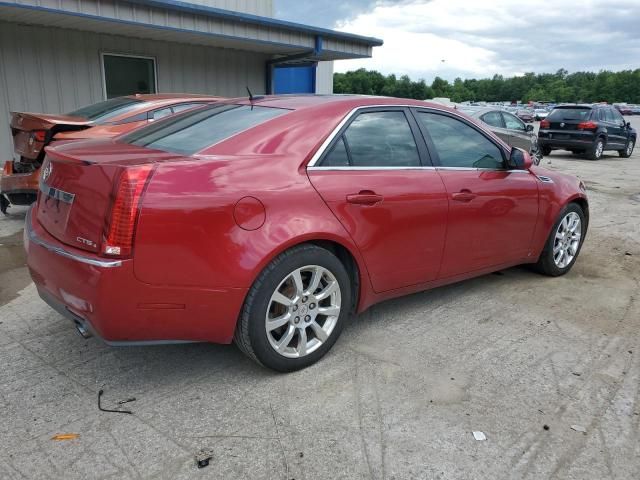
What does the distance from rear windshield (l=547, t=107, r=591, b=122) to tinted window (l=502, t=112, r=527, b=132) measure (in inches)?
164

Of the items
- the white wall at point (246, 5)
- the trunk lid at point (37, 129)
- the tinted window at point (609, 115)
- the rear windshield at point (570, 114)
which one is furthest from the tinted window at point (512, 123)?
the trunk lid at point (37, 129)

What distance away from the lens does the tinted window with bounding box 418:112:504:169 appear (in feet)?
12.4

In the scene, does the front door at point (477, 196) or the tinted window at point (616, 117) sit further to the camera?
the tinted window at point (616, 117)

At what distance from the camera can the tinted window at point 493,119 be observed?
12.6m

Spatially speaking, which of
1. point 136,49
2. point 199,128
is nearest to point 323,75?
point 136,49

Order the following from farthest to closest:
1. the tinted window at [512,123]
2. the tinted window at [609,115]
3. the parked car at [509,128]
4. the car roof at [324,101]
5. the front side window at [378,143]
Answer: the tinted window at [609,115]
the tinted window at [512,123]
the parked car at [509,128]
the car roof at [324,101]
the front side window at [378,143]

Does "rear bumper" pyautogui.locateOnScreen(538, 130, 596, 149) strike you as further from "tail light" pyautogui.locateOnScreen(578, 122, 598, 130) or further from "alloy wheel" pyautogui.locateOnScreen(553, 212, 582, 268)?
"alloy wheel" pyautogui.locateOnScreen(553, 212, 582, 268)

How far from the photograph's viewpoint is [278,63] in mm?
12867

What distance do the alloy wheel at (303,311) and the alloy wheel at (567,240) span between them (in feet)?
8.63

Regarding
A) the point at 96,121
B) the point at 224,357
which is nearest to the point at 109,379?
the point at 224,357

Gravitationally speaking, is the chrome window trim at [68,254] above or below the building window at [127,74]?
below

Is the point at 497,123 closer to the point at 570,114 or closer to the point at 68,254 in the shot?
the point at 570,114

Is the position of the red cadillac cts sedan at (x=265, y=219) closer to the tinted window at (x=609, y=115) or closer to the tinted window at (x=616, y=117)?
the tinted window at (x=609, y=115)

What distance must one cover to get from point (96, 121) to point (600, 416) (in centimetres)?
584
